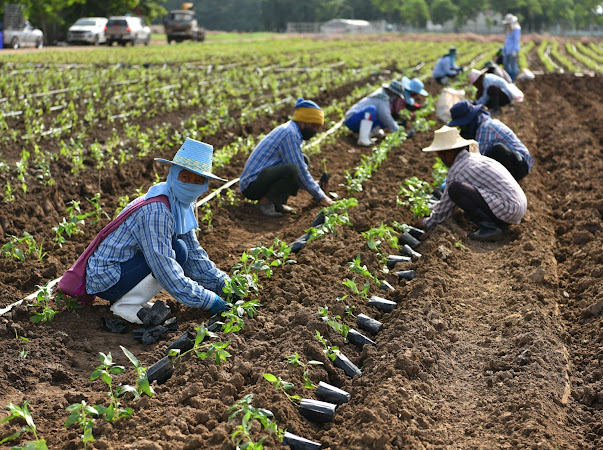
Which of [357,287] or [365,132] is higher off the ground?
[365,132]

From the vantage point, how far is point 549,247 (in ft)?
20.5

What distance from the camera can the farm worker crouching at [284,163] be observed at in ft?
22.1

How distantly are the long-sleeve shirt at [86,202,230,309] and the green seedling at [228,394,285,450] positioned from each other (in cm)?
112

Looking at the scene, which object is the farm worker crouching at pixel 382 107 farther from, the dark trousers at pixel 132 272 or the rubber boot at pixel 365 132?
the dark trousers at pixel 132 272

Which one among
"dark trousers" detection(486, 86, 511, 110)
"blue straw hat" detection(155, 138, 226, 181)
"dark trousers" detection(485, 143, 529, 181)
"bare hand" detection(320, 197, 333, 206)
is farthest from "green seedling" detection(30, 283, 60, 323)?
"dark trousers" detection(486, 86, 511, 110)

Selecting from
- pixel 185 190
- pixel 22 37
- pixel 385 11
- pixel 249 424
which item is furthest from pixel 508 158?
pixel 385 11

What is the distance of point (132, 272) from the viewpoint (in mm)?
4617

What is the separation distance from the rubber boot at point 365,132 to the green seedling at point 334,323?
19.2 ft

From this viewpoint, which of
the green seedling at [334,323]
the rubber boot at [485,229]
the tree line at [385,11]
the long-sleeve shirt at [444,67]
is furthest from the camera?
the tree line at [385,11]

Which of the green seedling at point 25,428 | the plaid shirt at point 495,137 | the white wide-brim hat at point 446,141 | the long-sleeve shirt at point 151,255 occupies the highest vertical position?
the white wide-brim hat at point 446,141

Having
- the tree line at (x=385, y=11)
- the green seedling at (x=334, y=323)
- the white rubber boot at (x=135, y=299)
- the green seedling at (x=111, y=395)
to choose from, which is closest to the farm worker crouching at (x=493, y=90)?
the green seedling at (x=334, y=323)

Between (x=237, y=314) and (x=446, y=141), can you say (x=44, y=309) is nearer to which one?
(x=237, y=314)

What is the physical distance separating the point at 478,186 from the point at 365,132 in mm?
3997

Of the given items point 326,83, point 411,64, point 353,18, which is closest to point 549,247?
point 326,83
